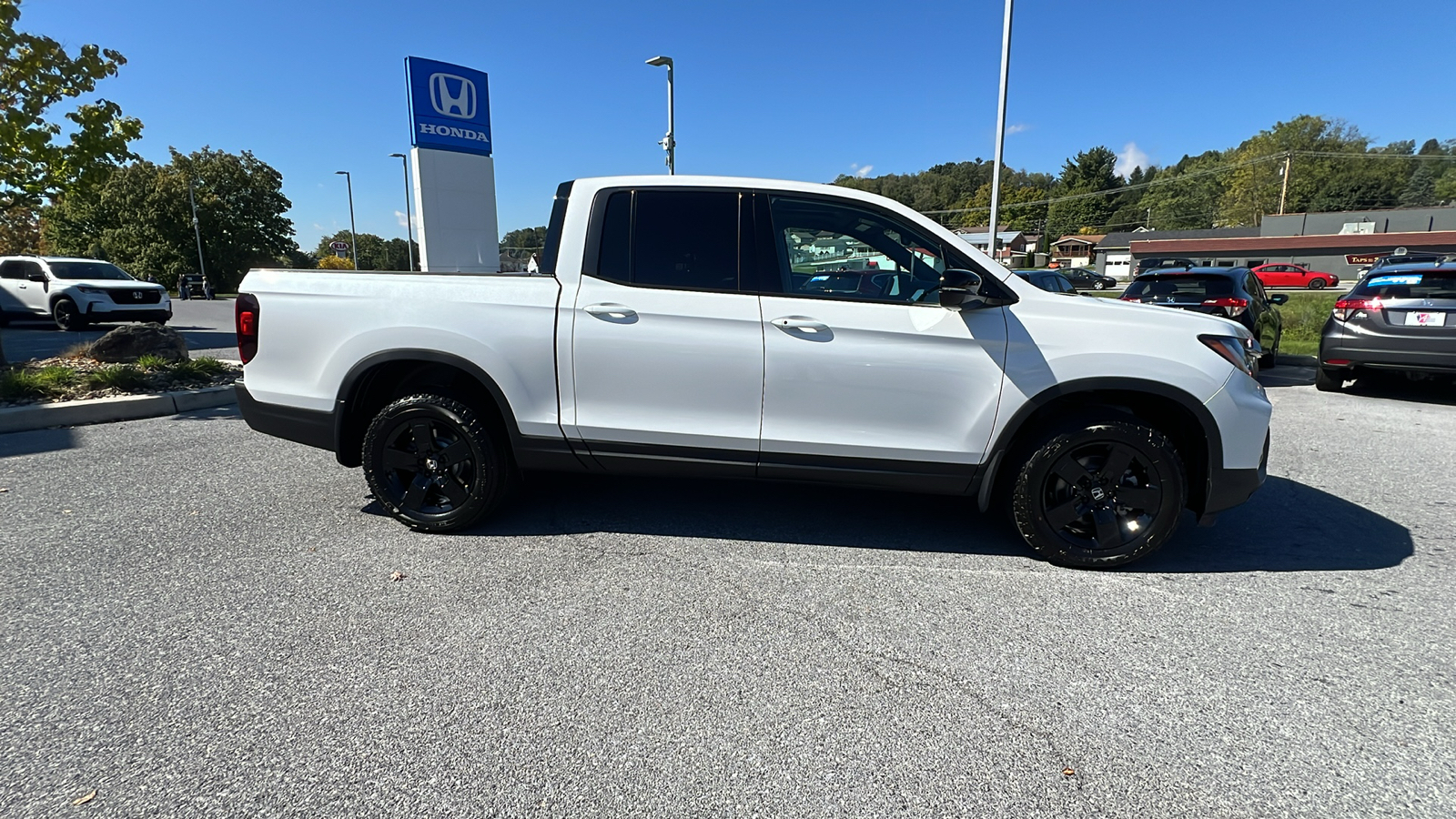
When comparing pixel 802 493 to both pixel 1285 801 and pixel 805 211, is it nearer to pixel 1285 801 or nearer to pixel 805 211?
pixel 805 211

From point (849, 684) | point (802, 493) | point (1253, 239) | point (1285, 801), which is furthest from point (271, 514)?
point (1253, 239)

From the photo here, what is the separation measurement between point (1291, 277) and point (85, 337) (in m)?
55.3

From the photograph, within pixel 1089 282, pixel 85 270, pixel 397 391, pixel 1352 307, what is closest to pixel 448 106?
pixel 397 391

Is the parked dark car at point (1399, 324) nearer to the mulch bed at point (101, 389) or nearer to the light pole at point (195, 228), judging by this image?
the mulch bed at point (101, 389)

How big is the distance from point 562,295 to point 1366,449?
6646 millimetres

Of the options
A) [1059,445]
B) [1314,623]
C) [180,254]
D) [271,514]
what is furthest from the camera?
[180,254]

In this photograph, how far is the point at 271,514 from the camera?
4.09 m

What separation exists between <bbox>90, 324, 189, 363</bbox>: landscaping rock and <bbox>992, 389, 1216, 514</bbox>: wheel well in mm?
9197

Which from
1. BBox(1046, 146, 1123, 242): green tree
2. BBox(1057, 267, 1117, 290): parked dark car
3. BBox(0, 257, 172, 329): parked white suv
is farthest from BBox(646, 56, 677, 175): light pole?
BBox(1046, 146, 1123, 242): green tree

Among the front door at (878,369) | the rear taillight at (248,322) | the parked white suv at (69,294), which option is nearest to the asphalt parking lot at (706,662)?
the front door at (878,369)

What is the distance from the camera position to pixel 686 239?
362 cm

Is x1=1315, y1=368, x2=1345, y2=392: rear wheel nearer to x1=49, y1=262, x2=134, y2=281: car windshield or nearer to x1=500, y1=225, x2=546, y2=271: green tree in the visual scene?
x1=500, y1=225, x2=546, y2=271: green tree

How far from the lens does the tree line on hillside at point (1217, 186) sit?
8062cm

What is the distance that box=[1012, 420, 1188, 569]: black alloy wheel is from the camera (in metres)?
3.37
